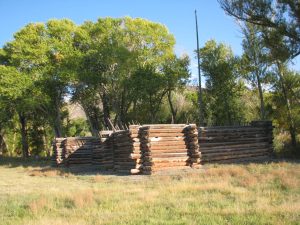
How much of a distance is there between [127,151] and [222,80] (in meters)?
14.8

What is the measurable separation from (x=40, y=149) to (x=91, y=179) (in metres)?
35.9

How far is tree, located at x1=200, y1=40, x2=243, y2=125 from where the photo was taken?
114ft

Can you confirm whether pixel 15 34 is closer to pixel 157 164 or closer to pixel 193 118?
pixel 193 118

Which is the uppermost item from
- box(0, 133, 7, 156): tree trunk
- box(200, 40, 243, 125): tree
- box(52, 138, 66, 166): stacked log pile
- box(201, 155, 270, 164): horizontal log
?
box(200, 40, 243, 125): tree

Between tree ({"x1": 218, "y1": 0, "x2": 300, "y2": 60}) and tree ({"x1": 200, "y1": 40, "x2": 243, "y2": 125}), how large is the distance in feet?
35.1

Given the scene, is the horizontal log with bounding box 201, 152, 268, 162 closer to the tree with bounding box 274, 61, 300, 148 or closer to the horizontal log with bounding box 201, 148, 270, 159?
the horizontal log with bounding box 201, 148, 270, 159

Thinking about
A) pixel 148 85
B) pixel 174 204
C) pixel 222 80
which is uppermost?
pixel 148 85

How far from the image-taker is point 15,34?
41.6 m

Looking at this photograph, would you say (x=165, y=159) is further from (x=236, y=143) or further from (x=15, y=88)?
(x=15, y=88)

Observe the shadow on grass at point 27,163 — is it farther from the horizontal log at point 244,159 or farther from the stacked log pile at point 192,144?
the stacked log pile at point 192,144

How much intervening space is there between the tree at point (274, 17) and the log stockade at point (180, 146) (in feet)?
15.1

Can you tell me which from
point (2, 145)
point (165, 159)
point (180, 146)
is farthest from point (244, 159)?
A: point (2, 145)

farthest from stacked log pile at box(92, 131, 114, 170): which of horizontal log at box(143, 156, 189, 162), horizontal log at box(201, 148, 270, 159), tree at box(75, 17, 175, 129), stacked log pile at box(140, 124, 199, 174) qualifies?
tree at box(75, 17, 175, 129)

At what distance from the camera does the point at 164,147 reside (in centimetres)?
2120
